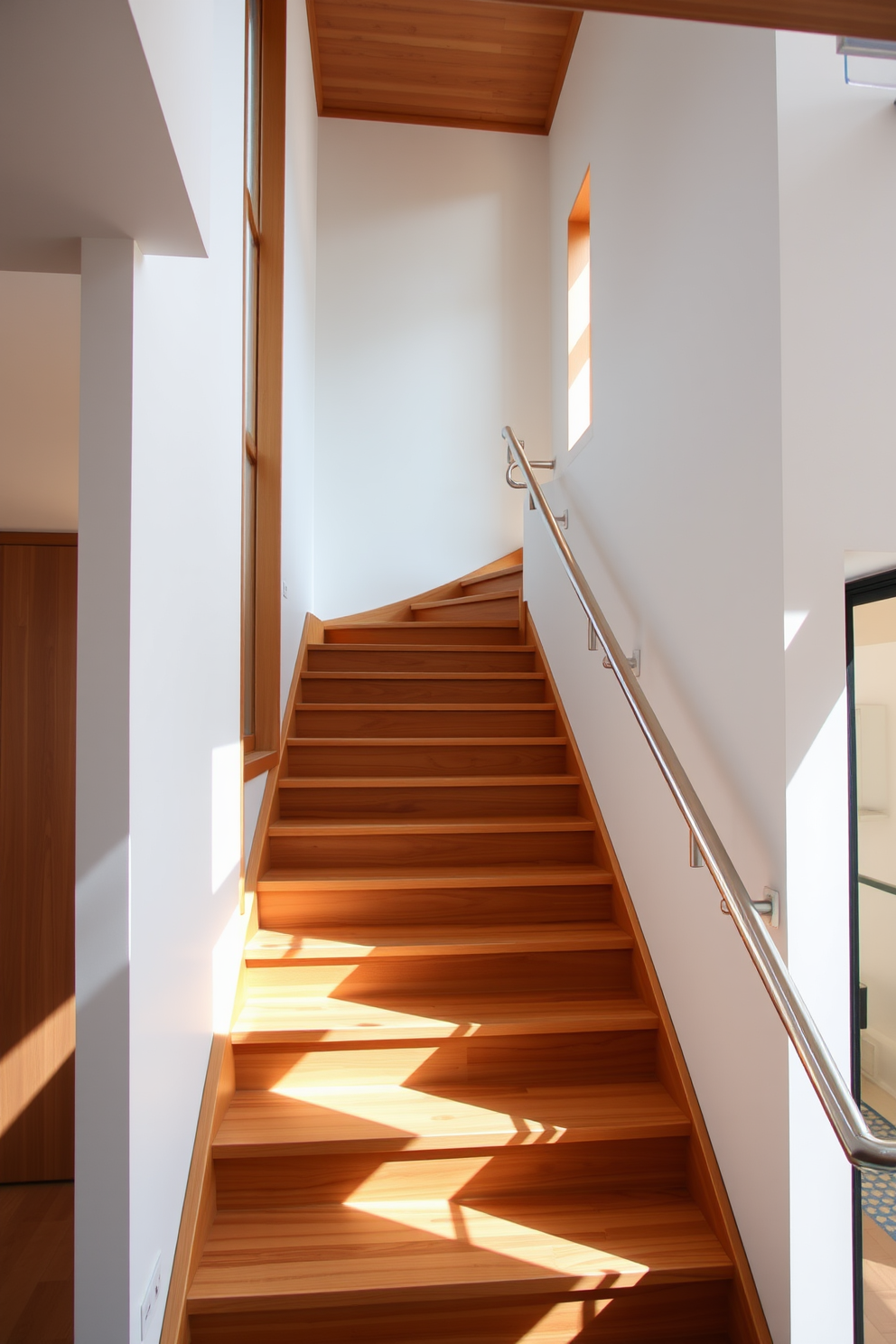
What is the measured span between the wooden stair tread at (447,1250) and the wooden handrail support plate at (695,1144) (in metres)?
0.03

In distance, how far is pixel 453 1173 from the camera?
203 centimetres

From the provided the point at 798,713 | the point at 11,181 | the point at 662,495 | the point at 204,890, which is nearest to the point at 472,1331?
the point at 204,890

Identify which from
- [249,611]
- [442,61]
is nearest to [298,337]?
[249,611]

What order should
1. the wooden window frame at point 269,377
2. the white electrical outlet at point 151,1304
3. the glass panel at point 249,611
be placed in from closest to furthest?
the white electrical outlet at point 151,1304 < the glass panel at point 249,611 < the wooden window frame at point 269,377

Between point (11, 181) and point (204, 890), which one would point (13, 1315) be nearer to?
point (204, 890)

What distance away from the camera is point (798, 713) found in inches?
65.0

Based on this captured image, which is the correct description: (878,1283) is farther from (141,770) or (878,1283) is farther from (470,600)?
(470,600)

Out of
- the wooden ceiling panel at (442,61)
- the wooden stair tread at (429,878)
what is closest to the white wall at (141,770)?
the wooden stair tread at (429,878)

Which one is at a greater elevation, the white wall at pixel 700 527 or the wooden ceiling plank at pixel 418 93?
the wooden ceiling plank at pixel 418 93

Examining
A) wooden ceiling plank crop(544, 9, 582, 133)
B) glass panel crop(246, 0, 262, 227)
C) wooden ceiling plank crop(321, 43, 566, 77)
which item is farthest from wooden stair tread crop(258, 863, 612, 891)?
wooden ceiling plank crop(321, 43, 566, 77)

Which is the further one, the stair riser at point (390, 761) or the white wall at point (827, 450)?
the stair riser at point (390, 761)

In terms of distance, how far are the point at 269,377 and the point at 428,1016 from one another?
7.33ft

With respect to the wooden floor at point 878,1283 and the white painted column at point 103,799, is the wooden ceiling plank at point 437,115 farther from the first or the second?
the wooden floor at point 878,1283

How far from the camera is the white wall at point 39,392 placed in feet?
5.12
